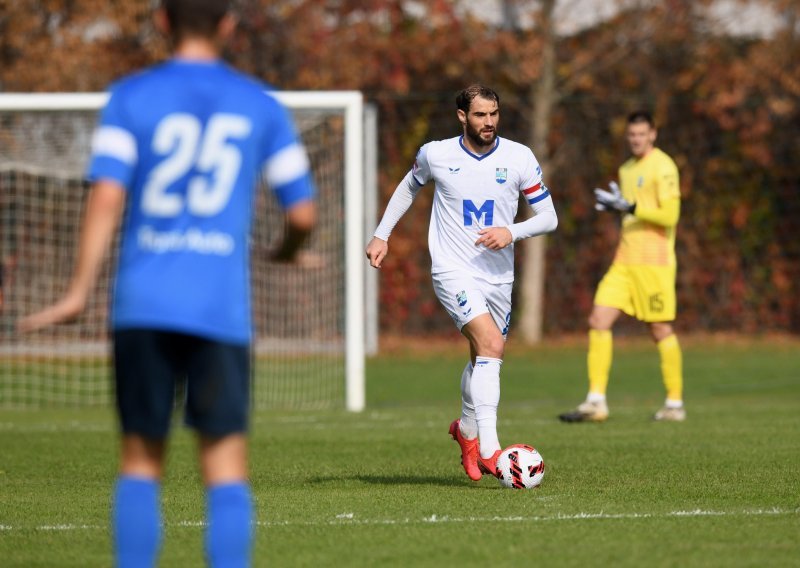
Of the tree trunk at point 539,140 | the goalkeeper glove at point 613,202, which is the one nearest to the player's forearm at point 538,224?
the goalkeeper glove at point 613,202

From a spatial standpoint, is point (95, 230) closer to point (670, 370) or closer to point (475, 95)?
point (475, 95)

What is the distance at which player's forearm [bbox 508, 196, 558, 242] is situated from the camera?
7.91 m

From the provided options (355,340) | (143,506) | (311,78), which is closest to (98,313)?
(355,340)

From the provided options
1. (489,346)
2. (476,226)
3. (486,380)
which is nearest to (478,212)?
(476,226)

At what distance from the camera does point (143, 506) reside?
4.36 metres

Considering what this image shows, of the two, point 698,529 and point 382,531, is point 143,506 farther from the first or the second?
point 698,529

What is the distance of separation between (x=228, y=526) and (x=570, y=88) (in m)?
18.8

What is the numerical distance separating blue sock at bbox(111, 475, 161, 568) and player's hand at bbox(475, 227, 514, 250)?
3.61m

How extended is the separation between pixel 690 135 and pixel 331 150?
823 centimetres

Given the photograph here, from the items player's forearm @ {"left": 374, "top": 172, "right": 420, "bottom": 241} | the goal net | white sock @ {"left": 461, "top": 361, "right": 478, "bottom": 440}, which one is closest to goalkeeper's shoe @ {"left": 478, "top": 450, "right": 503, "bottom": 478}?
white sock @ {"left": 461, "top": 361, "right": 478, "bottom": 440}

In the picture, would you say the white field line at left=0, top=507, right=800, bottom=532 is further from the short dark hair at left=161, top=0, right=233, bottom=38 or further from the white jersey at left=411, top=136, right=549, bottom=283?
the short dark hair at left=161, top=0, right=233, bottom=38

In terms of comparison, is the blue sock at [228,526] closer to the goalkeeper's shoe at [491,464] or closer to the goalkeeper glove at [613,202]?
the goalkeeper's shoe at [491,464]

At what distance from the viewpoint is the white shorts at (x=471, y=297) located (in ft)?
26.5

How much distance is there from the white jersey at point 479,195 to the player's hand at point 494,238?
18.2 inches
